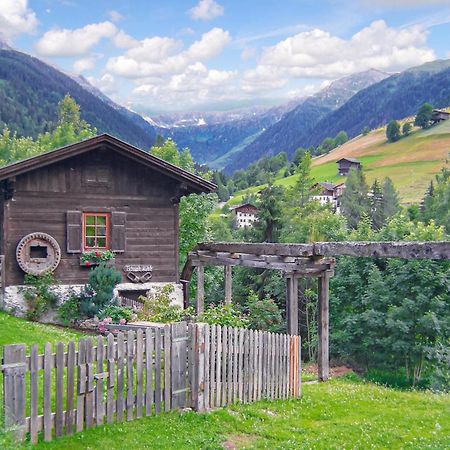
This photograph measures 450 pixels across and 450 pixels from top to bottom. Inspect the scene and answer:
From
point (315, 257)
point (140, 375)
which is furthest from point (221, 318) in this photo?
point (140, 375)

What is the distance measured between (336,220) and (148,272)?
78.0ft

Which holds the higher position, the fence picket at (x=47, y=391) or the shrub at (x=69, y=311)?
the fence picket at (x=47, y=391)

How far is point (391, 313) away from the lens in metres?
25.4

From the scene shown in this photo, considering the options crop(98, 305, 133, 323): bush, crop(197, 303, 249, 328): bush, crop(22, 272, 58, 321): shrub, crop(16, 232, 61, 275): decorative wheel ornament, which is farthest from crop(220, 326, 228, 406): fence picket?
crop(16, 232, 61, 275): decorative wheel ornament

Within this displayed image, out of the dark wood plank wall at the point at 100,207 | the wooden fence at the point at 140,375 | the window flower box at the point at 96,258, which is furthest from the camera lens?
the window flower box at the point at 96,258

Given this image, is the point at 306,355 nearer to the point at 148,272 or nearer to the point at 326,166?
the point at 148,272

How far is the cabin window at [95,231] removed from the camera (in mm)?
21828

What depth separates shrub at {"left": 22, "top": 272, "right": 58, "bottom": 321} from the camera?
2067 cm

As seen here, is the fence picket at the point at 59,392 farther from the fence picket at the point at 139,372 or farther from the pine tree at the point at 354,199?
the pine tree at the point at 354,199

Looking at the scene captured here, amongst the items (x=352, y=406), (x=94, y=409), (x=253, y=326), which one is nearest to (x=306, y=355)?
(x=253, y=326)

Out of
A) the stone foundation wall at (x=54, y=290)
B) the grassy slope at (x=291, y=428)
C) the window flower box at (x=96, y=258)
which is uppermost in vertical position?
the window flower box at (x=96, y=258)

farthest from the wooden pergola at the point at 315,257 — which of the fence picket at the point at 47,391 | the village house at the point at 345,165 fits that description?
the village house at the point at 345,165

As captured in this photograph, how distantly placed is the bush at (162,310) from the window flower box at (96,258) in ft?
6.51

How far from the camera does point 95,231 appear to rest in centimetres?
2203
